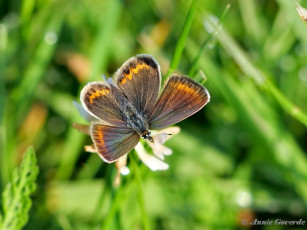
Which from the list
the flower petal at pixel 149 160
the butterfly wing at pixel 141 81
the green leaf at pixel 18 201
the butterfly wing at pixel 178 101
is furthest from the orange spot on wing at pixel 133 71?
the green leaf at pixel 18 201

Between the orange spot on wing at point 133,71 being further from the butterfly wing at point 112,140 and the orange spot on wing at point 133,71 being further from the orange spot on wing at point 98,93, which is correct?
the butterfly wing at point 112,140

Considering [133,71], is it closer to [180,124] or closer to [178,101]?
[178,101]

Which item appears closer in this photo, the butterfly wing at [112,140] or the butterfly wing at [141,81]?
the butterfly wing at [112,140]

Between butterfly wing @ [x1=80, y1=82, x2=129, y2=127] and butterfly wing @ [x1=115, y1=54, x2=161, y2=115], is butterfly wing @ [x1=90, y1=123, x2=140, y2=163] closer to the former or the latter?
butterfly wing @ [x1=80, y1=82, x2=129, y2=127]

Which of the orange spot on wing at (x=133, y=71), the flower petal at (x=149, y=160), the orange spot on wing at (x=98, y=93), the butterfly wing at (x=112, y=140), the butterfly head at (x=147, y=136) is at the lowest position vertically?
the flower petal at (x=149, y=160)

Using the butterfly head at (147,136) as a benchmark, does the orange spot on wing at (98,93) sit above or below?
above

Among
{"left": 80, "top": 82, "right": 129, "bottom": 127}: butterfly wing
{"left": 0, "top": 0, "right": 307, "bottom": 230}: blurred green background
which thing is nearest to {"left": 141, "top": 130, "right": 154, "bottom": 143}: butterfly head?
{"left": 80, "top": 82, "right": 129, "bottom": 127}: butterfly wing

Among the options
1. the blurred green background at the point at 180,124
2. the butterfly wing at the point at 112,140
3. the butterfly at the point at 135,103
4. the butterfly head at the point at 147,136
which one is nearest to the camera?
the butterfly wing at the point at 112,140
